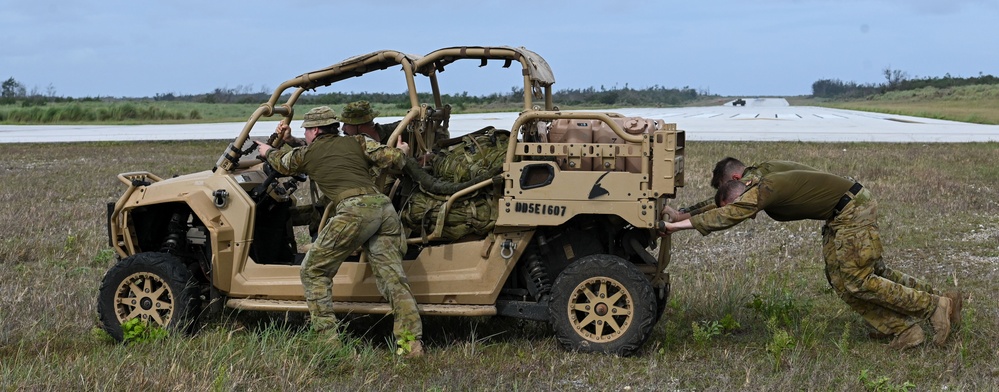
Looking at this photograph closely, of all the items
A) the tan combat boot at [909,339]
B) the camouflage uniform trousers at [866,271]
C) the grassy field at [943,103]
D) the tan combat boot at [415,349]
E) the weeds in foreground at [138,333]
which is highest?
the camouflage uniform trousers at [866,271]

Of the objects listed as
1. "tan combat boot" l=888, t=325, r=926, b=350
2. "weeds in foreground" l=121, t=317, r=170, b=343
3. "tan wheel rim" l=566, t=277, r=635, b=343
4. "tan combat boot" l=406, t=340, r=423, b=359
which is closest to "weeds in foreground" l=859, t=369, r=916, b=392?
"tan combat boot" l=888, t=325, r=926, b=350

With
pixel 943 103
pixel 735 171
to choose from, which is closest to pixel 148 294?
pixel 735 171

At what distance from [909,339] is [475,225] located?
277 cm

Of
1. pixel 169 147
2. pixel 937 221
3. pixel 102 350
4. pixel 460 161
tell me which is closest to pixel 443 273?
pixel 460 161

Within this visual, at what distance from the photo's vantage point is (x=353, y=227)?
6.38m

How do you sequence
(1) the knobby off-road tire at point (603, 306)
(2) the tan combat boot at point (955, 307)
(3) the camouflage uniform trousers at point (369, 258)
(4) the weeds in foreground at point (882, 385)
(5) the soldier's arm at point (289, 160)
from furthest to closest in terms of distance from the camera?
(2) the tan combat boot at point (955, 307) < (5) the soldier's arm at point (289, 160) < (3) the camouflage uniform trousers at point (369, 258) < (1) the knobby off-road tire at point (603, 306) < (4) the weeds in foreground at point (882, 385)

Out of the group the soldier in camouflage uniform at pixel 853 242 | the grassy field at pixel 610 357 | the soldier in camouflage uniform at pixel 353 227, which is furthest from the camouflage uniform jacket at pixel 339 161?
the soldier in camouflage uniform at pixel 853 242

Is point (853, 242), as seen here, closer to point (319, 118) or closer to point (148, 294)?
point (319, 118)

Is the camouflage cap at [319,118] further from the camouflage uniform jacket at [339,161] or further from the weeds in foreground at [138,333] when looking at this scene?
the weeds in foreground at [138,333]

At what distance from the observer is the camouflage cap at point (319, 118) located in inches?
263

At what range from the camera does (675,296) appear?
26.1ft

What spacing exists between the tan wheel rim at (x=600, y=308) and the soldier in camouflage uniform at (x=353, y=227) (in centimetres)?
94

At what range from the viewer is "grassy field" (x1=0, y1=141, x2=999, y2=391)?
226 inches

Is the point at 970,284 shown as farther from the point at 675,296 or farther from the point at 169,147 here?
the point at 169,147
